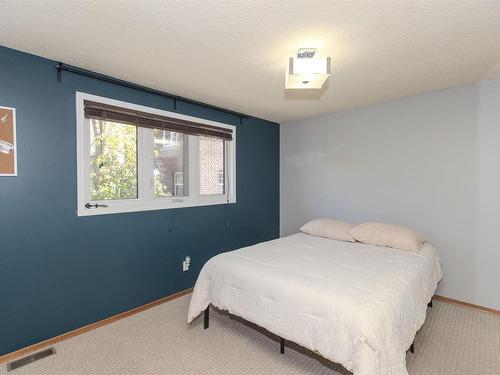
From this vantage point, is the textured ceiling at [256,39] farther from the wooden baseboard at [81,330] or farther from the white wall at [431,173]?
the wooden baseboard at [81,330]

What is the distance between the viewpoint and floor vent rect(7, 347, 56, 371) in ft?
6.20

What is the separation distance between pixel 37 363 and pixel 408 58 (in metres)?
3.67

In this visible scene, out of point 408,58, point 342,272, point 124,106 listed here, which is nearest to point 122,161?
point 124,106

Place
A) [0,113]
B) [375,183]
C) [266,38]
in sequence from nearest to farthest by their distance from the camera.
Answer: [266,38]
[0,113]
[375,183]

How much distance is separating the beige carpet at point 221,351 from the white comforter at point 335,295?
296 millimetres

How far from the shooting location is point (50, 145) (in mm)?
2145

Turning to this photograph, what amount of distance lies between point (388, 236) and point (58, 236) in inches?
122

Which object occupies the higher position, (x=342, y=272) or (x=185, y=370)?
(x=342, y=272)

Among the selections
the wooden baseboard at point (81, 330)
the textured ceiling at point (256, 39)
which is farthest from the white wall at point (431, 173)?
the wooden baseboard at point (81, 330)

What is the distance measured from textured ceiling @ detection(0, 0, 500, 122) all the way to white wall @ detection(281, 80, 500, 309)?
38 centimetres

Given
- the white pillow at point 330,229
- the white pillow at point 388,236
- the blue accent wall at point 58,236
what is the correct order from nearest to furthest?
the blue accent wall at point 58,236 → the white pillow at point 388,236 → the white pillow at point 330,229

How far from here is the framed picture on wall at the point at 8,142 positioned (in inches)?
75.5

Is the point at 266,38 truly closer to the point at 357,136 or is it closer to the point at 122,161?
the point at 122,161

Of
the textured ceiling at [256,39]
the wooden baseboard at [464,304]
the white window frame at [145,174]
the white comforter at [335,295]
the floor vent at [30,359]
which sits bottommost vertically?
the floor vent at [30,359]
